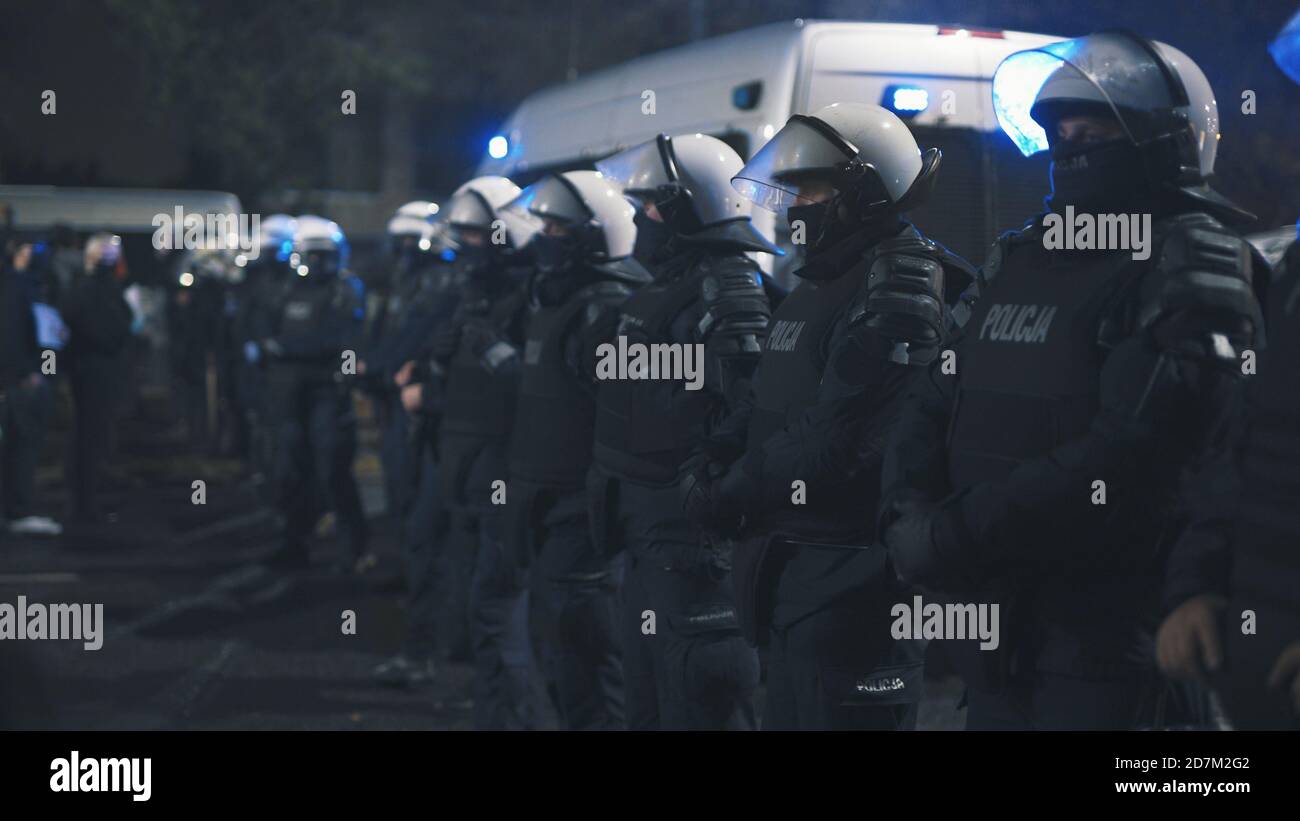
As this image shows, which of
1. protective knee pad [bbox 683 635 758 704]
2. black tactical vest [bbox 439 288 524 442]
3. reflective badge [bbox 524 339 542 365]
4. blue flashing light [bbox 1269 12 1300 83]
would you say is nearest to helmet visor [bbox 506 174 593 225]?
reflective badge [bbox 524 339 542 365]

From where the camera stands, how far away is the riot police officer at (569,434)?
539cm

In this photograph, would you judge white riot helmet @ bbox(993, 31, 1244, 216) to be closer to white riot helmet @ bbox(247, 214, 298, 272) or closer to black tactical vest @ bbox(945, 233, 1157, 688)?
black tactical vest @ bbox(945, 233, 1157, 688)

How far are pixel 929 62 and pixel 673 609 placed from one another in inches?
113

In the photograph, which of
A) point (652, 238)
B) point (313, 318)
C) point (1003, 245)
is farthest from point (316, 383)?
point (1003, 245)

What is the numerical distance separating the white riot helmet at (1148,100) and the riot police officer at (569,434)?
Answer: 2554 millimetres

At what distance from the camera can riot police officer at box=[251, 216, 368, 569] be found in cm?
987

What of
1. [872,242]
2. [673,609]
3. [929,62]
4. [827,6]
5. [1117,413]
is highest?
[827,6]

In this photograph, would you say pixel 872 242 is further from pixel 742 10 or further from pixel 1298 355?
pixel 742 10

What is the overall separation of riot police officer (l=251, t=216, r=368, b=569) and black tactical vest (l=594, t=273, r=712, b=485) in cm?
503

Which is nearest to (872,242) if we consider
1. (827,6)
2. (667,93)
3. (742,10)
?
(667,93)

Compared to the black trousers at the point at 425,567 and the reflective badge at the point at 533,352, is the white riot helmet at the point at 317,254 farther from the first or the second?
the reflective badge at the point at 533,352

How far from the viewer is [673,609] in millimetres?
4684

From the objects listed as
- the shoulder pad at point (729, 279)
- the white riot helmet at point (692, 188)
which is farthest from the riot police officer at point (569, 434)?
the shoulder pad at point (729, 279)
